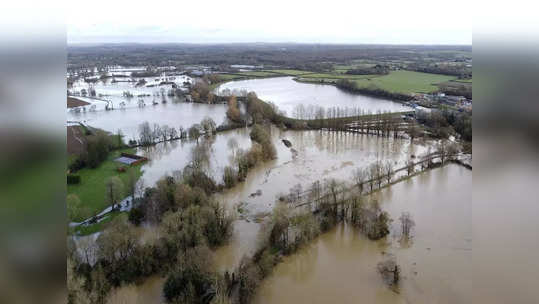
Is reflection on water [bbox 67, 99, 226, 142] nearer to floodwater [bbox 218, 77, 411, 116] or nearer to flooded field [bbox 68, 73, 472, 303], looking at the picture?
flooded field [bbox 68, 73, 472, 303]

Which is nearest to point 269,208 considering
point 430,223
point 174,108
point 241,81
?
point 430,223

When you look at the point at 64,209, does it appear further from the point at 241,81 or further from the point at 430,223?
the point at 241,81

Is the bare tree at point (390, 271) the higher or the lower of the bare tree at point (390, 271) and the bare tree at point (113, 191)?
the lower

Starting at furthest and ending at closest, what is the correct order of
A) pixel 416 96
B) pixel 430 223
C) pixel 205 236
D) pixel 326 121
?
pixel 416 96 < pixel 326 121 < pixel 430 223 < pixel 205 236

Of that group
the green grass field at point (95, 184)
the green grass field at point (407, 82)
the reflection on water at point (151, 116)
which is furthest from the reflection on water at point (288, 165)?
the green grass field at point (407, 82)

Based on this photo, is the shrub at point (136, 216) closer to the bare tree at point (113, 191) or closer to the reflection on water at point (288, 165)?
the bare tree at point (113, 191)

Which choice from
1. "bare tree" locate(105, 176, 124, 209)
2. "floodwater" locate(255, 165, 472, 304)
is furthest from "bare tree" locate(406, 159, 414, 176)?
"bare tree" locate(105, 176, 124, 209)
